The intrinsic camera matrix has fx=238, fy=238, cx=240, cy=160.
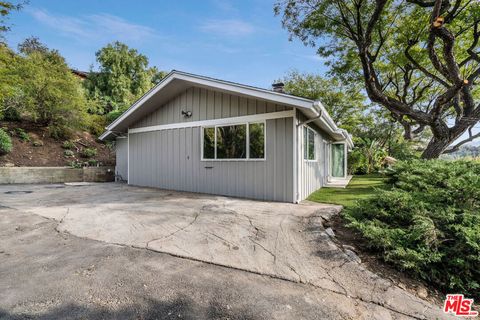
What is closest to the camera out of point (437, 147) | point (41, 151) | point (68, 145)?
point (437, 147)

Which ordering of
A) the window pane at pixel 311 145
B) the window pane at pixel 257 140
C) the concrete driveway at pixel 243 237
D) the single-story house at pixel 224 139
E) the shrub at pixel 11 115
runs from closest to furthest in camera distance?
the concrete driveway at pixel 243 237
the single-story house at pixel 224 139
the window pane at pixel 257 140
the window pane at pixel 311 145
the shrub at pixel 11 115

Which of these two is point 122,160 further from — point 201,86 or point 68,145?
point 201,86

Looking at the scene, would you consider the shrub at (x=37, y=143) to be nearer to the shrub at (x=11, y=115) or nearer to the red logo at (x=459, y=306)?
the shrub at (x=11, y=115)

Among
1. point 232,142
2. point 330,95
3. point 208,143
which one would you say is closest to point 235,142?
point 232,142

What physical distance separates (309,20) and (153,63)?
16.6 metres

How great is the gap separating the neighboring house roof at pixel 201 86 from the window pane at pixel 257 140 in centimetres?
89

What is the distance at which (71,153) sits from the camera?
496 inches

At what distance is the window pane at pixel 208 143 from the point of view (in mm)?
7523

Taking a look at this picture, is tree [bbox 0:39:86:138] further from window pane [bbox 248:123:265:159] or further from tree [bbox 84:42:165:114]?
window pane [bbox 248:123:265:159]

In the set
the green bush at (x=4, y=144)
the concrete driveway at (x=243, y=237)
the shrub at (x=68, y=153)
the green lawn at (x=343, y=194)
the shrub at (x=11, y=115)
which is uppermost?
the shrub at (x=11, y=115)

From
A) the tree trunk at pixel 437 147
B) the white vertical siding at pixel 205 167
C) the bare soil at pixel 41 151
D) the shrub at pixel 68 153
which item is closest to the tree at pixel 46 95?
the bare soil at pixel 41 151

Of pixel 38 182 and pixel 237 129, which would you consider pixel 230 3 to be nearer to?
pixel 237 129

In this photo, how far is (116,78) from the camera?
732 inches

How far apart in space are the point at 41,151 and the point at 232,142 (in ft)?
35.8
